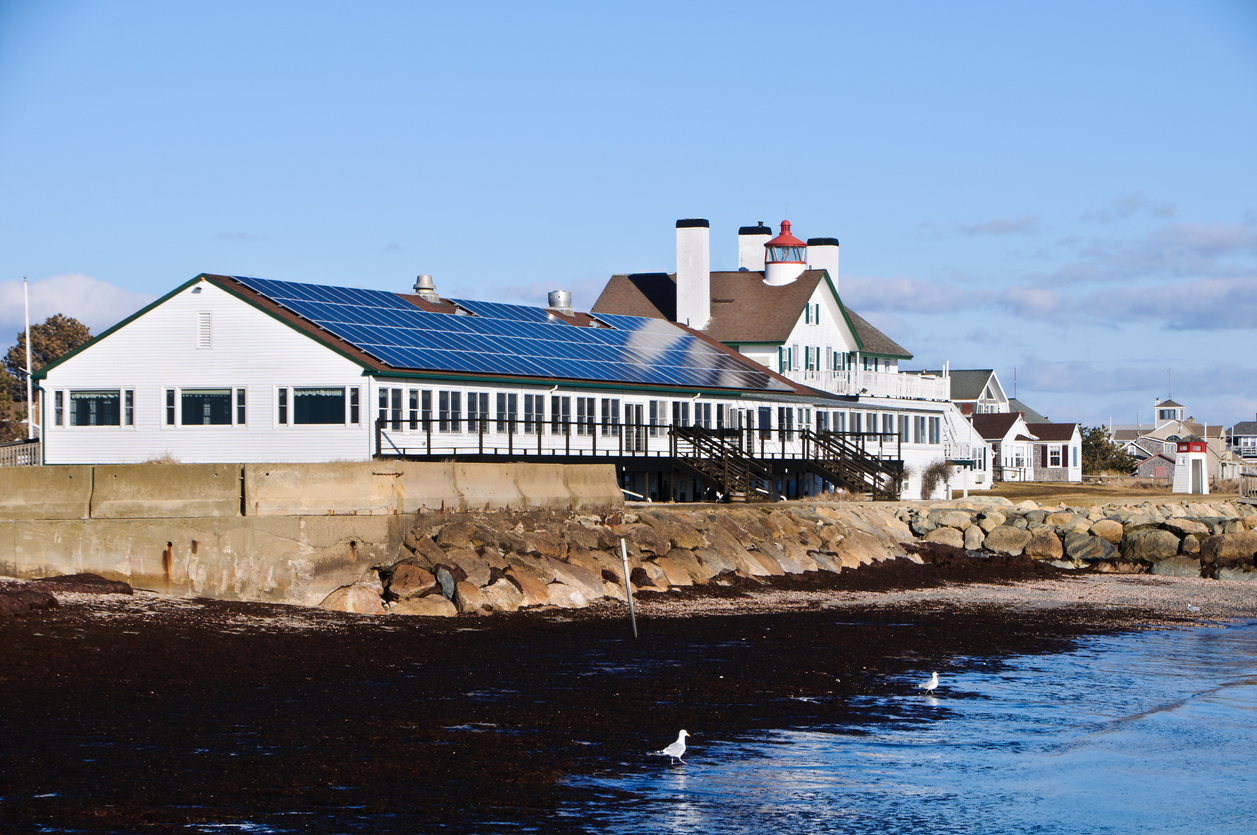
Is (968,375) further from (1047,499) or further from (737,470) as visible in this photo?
(737,470)

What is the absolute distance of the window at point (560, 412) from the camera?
1623 inches

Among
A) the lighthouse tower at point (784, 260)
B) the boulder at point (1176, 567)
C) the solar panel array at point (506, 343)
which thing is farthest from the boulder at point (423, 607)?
the lighthouse tower at point (784, 260)

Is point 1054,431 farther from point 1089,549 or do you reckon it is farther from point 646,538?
point 646,538

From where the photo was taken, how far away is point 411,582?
75.7ft

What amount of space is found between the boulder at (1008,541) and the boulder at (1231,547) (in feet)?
14.5

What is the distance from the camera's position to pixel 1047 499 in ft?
166

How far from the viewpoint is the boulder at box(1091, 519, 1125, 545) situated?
124ft

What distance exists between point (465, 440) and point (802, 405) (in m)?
15.3

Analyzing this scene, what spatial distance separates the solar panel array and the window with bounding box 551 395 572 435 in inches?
28.8

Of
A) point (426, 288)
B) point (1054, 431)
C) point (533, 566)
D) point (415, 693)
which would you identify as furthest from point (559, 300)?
point (1054, 431)

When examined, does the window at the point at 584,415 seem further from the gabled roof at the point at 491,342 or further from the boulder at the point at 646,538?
the boulder at the point at 646,538

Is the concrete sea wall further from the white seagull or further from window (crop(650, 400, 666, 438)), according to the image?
window (crop(650, 400, 666, 438))

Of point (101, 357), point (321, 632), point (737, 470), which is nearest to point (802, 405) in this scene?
point (737, 470)

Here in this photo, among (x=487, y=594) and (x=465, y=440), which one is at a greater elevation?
(x=465, y=440)
